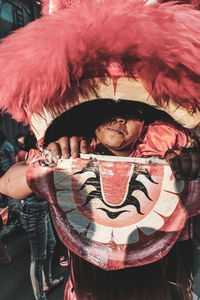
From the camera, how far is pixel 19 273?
221 centimetres

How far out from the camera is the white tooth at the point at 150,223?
728 mm

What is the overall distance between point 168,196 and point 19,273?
2135 millimetres

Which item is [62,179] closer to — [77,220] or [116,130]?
[77,220]

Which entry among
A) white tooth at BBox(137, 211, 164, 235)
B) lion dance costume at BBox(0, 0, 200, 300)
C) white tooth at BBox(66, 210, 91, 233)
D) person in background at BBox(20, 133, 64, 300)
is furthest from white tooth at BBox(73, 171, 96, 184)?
person in background at BBox(20, 133, 64, 300)

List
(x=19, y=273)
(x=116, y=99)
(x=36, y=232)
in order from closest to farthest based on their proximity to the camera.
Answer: (x=116, y=99)
(x=36, y=232)
(x=19, y=273)

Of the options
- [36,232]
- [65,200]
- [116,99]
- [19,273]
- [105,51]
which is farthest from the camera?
[19,273]

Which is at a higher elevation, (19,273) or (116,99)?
(116,99)

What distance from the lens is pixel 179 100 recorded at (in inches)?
24.1

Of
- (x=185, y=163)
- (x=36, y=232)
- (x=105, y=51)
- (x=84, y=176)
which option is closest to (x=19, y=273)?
(x=36, y=232)

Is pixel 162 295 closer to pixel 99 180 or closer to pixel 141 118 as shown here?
pixel 99 180

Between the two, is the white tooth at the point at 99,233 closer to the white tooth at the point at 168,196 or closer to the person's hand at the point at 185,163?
the white tooth at the point at 168,196

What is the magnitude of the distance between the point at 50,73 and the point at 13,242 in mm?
2775

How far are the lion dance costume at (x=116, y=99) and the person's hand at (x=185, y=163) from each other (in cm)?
2

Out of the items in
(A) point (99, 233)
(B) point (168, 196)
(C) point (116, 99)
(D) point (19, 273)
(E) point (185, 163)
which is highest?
(C) point (116, 99)
